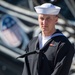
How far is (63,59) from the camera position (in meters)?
3.11

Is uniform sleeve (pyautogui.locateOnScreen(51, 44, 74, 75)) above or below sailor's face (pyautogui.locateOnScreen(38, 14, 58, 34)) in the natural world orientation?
below

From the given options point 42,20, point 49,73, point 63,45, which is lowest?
point 49,73

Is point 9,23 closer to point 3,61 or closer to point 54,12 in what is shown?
point 3,61

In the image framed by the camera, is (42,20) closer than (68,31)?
Yes

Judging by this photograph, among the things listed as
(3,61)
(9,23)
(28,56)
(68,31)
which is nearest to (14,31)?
(9,23)

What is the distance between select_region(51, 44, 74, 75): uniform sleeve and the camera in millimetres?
3109

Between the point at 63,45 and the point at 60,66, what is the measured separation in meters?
0.17

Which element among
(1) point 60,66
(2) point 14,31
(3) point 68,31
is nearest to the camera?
(1) point 60,66

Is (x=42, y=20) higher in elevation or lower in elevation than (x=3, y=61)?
higher

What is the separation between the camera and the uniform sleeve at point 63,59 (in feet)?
10.2

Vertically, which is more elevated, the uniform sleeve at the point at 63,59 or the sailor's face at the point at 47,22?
the sailor's face at the point at 47,22

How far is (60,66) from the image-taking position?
3.11m

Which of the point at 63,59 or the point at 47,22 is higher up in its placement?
the point at 47,22

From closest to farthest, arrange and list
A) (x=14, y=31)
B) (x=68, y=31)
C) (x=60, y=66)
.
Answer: (x=60, y=66) → (x=68, y=31) → (x=14, y=31)
